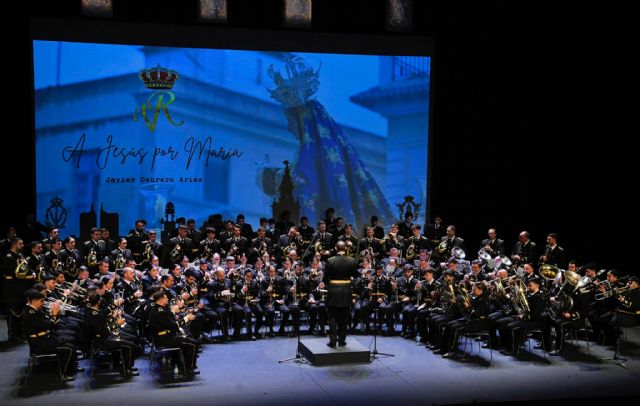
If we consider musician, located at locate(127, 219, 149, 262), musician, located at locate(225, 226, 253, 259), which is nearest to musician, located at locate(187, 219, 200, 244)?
musician, located at locate(225, 226, 253, 259)

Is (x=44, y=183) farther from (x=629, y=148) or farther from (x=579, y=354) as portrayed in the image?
(x=629, y=148)

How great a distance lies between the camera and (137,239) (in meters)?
15.2

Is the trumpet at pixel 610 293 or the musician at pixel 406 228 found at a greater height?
the musician at pixel 406 228

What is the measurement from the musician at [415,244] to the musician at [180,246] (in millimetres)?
4490

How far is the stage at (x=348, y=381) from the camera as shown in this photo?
10.3 m

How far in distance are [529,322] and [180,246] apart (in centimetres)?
679

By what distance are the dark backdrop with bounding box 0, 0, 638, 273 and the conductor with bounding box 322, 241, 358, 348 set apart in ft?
23.1

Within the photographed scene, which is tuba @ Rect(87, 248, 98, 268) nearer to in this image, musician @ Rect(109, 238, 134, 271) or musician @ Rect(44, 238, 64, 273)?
musician @ Rect(109, 238, 134, 271)

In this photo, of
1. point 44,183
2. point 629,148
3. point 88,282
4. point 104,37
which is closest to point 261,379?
point 88,282

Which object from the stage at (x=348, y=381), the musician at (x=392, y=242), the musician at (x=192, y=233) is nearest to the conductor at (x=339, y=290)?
the stage at (x=348, y=381)

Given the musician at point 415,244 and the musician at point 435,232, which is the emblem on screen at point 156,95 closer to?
the musician at point 415,244

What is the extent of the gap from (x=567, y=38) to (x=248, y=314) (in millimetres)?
9695

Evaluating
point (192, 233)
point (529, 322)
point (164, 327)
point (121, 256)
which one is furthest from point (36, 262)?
point (529, 322)

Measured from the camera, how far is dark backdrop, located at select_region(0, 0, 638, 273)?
16.2 m
